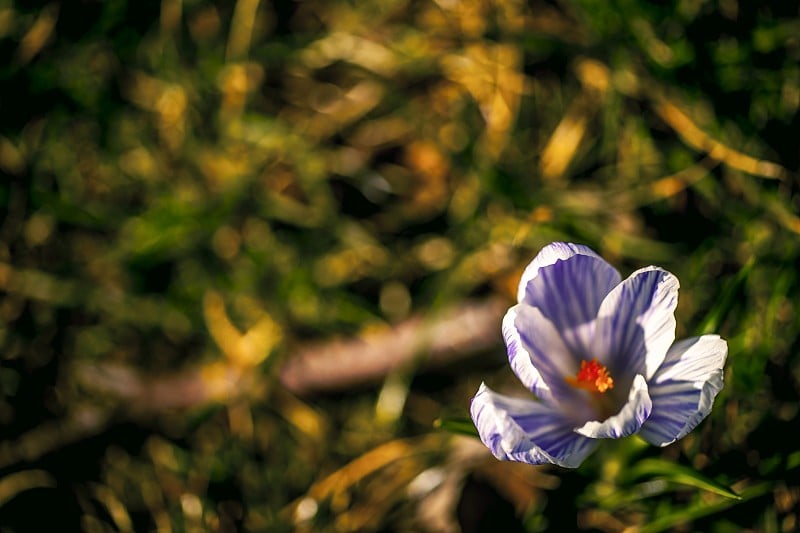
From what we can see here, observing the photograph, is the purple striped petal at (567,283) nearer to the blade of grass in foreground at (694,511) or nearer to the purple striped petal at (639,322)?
the purple striped petal at (639,322)

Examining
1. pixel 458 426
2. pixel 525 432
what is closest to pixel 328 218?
pixel 458 426

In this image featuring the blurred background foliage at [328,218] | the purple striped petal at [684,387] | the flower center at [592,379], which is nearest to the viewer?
the purple striped petal at [684,387]

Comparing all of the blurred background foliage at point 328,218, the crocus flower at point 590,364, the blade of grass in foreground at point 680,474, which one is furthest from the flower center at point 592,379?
the blurred background foliage at point 328,218

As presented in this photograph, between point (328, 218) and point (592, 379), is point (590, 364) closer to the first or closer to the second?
point (592, 379)

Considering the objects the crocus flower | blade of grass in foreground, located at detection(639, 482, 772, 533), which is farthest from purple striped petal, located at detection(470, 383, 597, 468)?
blade of grass in foreground, located at detection(639, 482, 772, 533)

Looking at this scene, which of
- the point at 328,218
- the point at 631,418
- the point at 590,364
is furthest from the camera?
the point at 328,218

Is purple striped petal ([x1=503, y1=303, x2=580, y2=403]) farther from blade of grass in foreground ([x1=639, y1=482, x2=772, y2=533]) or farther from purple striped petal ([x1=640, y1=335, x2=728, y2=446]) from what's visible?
blade of grass in foreground ([x1=639, y1=482, x2=772, y2=533])
